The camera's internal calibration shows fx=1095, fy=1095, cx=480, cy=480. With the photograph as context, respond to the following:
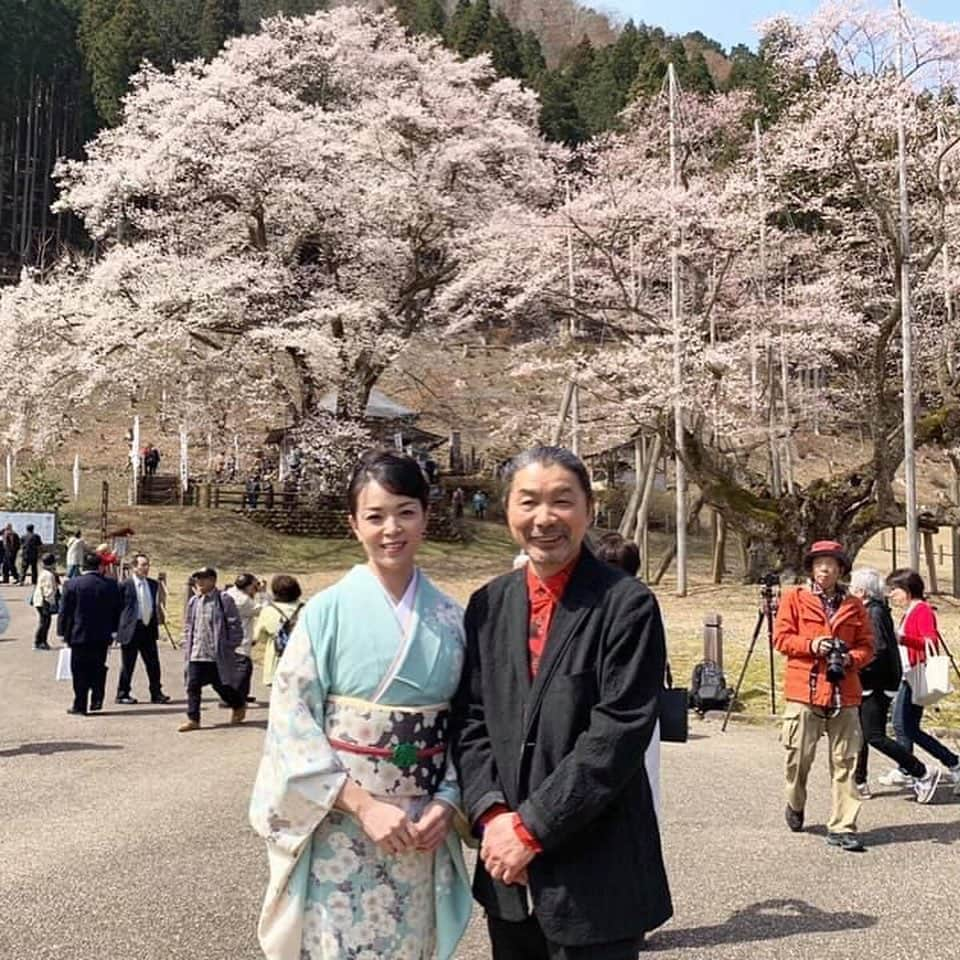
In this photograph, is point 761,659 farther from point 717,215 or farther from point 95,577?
point 717,215

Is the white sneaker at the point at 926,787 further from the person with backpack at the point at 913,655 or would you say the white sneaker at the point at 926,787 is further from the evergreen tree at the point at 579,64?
the evergreen tree at the point at 579,64

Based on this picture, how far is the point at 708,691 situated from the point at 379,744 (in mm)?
7408

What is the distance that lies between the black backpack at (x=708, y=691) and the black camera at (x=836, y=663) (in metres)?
4.10

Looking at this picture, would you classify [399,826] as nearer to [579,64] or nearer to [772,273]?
[772,273]

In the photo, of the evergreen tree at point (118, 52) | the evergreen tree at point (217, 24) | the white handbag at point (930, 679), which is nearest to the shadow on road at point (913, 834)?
the white handbag at point (930, 679)

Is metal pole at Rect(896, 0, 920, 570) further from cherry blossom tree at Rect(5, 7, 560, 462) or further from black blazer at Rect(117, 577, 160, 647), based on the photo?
cherry blossom tree at Rect(5, 7, 560, 462)

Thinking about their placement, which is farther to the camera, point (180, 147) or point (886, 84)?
point (180, 147)

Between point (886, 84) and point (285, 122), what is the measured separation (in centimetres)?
1492

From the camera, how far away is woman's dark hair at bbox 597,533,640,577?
4426mm

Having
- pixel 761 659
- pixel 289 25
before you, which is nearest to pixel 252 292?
pixel 289 25

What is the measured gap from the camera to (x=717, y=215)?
21750mm

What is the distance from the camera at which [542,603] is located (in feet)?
7.94

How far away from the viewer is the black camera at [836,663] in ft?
17.4

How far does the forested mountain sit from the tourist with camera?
36112mm
